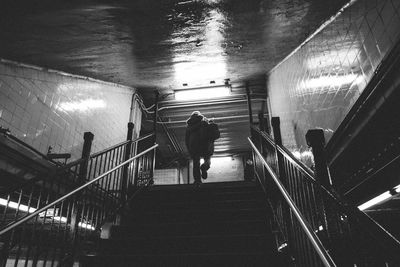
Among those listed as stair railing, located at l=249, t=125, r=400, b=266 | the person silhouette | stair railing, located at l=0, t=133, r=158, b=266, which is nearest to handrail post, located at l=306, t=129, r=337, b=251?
stair railing, located at l=249, t=125, r=400, b=266

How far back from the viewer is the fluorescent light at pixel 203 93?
7343 mm

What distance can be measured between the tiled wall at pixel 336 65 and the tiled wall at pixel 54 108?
3.77m

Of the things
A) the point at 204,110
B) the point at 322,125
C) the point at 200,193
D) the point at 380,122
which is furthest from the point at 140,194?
the point at 204,110

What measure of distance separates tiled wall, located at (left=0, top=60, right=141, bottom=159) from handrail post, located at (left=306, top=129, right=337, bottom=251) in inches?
132

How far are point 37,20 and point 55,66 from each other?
119cm

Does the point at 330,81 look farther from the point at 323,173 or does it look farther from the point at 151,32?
the point at 151,32

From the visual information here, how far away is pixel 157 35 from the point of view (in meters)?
4.56

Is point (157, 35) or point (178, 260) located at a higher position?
point (157, 35)

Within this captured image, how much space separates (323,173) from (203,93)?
5.14 metres

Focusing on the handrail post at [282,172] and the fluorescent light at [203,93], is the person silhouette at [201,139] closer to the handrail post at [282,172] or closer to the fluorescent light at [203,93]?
the fluorescent light at [203,93]

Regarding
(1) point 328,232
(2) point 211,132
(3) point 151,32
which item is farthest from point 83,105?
(1) point 328,232

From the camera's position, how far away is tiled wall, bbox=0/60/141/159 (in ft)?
11.6

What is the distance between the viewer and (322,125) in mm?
3908

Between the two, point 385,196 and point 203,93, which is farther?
point 203,93
